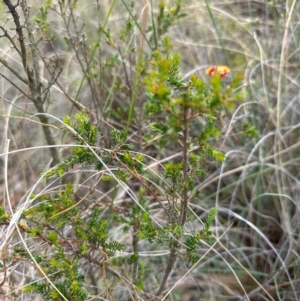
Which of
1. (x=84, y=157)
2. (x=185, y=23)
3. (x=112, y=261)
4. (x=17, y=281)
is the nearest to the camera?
(x=84, y=157)

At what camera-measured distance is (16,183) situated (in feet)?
6.19

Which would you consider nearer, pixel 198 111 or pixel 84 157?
pixel 198 111

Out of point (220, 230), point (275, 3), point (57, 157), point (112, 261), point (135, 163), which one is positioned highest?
point (275, 3)

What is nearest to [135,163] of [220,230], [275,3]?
[220,230]

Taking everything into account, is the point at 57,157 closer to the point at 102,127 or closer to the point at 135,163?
the point at 102,127

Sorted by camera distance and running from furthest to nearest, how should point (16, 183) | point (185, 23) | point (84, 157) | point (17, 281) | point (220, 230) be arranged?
point (185, 23) < point (16, 183) < point (220, 230) < point (17, 281) < point (84, 157)

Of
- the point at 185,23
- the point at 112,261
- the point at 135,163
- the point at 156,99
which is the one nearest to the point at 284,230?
the point at 112,261

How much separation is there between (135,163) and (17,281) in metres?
0.69

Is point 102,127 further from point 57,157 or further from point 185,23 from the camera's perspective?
point 185,23

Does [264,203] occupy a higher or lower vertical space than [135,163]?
lower

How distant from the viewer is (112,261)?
1.18 m

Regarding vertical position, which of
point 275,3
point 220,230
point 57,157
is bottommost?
point 220,230

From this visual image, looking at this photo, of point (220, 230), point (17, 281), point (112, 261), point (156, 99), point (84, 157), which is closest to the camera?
point (156, 99)

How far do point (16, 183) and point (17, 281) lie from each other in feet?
1.95
